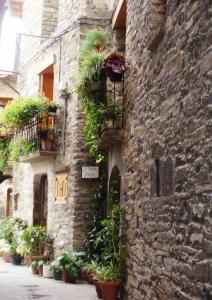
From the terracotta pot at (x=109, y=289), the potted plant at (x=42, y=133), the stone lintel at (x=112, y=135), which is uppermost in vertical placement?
the potted plant at (x=42, y=133)

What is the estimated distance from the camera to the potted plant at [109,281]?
6055 millimetres

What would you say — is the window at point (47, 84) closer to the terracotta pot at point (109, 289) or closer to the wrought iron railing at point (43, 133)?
the wrought iron railing at point (43, 133)

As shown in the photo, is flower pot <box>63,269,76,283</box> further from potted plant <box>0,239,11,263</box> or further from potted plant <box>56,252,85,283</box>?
potted plant <box>0,239,11,263</box>

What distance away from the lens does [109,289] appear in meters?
6.06

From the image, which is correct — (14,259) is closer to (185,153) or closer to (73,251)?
(73,251)

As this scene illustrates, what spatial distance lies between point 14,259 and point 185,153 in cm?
790

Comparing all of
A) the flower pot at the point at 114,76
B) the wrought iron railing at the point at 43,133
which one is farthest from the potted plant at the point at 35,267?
the flower pot at the point at 114,76

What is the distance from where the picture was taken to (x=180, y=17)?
4062 mm

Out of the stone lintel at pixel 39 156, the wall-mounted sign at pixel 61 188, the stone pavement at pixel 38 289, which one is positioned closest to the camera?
the stone pavement at pixel 38 289

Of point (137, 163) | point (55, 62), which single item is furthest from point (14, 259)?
point (137, 163)

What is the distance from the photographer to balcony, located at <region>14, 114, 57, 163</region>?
973 cm

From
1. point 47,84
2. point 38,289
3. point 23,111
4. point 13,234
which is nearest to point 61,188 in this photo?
point 23,111

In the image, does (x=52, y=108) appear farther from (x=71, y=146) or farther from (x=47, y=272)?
(x=47, y=272)

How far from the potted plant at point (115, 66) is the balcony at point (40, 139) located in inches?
135
